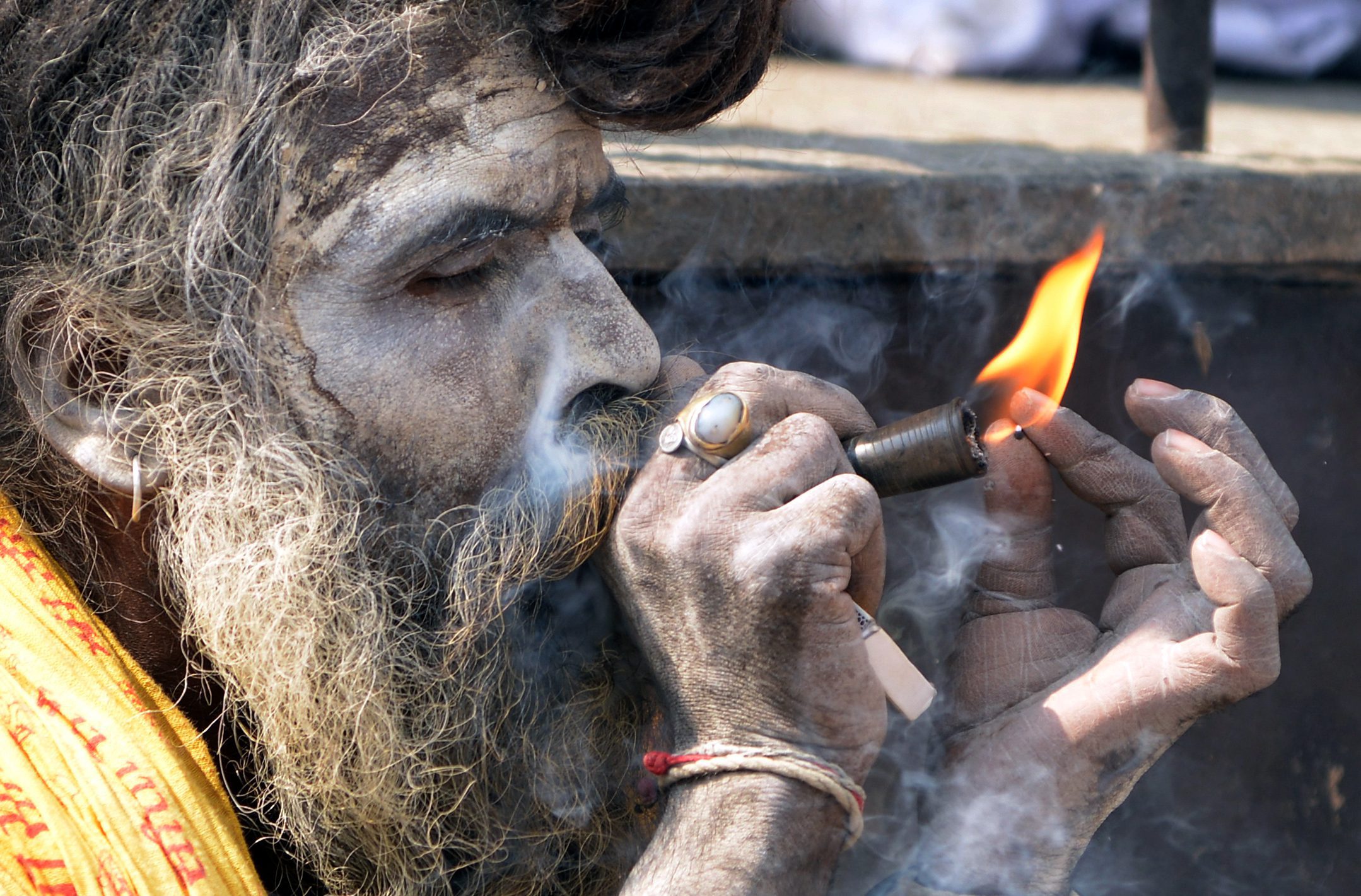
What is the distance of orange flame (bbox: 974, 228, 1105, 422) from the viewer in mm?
1858

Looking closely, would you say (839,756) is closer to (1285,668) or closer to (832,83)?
(1285,668)

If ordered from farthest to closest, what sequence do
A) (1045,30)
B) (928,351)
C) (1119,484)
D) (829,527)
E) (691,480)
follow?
1. (1045,30)
2. (928,351)
3. (1119,484)
4. (691,480)
5. (829,527)

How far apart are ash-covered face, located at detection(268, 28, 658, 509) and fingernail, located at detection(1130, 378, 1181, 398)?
0.68 metres

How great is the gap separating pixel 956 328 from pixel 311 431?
153 cm

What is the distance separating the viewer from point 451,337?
1.60 m

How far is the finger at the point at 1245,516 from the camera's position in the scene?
5.27ft

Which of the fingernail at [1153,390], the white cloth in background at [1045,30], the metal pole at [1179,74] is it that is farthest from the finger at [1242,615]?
the white cloth in background at [1045,30]

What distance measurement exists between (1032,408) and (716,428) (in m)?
0.52

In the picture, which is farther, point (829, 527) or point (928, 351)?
point (928, 351)

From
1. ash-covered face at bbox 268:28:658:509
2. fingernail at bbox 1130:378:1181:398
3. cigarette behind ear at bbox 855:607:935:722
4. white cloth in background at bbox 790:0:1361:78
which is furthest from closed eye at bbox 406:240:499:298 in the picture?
white cloth in background at bbox 790:0:1361:78

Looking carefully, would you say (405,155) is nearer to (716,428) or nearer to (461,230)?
(461,230)

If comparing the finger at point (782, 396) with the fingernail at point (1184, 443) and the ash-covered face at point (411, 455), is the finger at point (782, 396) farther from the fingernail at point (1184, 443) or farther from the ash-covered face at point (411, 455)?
the fingernail at point (1184, 443)

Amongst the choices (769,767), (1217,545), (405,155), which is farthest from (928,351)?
(405,155)

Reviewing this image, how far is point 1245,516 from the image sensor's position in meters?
1.62
